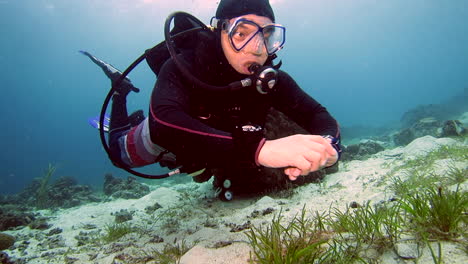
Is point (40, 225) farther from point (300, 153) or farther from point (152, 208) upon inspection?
point (300, 153)

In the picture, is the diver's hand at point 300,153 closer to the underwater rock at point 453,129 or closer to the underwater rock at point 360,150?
the underwater rock at point 360,150

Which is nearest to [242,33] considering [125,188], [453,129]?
[453,129]

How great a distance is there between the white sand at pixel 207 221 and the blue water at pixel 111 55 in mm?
21613

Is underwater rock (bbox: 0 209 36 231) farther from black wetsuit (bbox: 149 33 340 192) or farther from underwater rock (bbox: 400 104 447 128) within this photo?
underwater rock (bbox: 400 104 447 128)

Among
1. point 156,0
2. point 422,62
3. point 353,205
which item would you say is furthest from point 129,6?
point 422,62

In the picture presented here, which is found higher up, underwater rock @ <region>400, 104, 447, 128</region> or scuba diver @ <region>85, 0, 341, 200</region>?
underwater rock @ <region>400, 104, 447, 128</region>

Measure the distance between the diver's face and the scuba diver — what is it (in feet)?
0.04

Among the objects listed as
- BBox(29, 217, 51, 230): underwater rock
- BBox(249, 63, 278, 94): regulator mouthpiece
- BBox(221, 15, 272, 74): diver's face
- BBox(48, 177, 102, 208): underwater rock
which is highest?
BBox(221, 15, 272, 74): diver's face

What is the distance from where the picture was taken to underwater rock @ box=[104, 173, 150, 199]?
10205 millimetres

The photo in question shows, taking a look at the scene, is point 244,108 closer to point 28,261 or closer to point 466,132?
point 28,261

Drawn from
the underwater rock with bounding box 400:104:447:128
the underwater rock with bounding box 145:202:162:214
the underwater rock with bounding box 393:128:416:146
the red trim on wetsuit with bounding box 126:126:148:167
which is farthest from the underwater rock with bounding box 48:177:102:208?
the underwater rock with bounding box 400:104:447:128

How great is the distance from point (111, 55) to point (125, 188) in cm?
6678

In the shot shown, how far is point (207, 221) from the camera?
3551mm

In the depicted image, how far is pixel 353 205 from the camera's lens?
276cm
